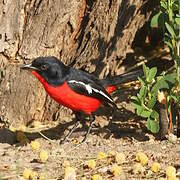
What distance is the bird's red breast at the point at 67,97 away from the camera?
6.10 m

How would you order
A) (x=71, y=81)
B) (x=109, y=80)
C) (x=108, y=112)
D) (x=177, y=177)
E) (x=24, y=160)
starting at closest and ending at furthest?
(x=177, y=177)
(x=24, y=160)
(x=71, y=81)
(x=109, y=80)
(x=108, y=112)

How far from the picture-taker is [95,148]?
A: 6.02 metres

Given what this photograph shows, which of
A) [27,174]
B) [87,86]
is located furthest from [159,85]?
[27,174]

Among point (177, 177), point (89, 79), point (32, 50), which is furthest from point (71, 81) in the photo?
point (177, 177)

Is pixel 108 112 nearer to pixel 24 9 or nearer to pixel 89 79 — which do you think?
pixel 89 79

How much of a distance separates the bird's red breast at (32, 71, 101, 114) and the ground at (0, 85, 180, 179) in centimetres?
39

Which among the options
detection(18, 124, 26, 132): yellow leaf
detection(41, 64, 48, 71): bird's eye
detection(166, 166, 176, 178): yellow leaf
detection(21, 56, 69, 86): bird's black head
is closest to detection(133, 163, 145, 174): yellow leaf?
detection(166, 166, 176, 178): yellow leaf

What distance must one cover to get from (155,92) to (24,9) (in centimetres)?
193

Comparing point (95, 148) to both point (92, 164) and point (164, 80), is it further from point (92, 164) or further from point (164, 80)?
point (164, 80)

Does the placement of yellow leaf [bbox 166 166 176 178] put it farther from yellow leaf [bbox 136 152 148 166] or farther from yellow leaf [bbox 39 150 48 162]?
yellow leaf [bbox 39 150 48 162]

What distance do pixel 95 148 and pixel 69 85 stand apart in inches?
27.1

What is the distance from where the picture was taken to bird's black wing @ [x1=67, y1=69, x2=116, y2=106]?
245 inches

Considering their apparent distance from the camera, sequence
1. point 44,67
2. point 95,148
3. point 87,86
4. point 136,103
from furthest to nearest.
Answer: point 87,86, point 44,67, point 95,148, point 136,103

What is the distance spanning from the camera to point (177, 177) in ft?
16.4
